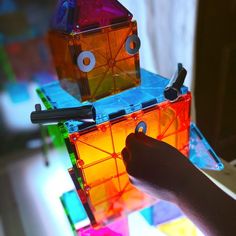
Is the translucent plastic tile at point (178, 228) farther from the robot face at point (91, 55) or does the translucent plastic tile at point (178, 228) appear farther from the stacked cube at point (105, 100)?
the robot face at point (91, 55)

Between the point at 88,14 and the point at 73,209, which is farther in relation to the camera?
the point at 73,209

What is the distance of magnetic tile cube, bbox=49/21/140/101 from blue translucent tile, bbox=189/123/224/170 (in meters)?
0.18

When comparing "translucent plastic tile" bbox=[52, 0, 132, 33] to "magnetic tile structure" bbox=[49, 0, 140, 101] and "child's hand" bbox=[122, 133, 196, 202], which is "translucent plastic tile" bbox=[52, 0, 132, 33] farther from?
"child's hand" bbox=[122, 133, 196, 202]

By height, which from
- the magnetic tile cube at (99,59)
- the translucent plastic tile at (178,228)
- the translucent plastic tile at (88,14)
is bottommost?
the translucent plastic tile at (178,228)

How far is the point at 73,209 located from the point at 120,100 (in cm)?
26

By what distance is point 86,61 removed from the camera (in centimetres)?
47

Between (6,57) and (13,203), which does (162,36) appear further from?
(13,203)

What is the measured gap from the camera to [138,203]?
566 mm

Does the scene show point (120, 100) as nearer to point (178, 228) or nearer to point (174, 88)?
point (174, 88)

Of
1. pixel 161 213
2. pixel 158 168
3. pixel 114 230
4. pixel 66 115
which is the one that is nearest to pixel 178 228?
pixel 161 213

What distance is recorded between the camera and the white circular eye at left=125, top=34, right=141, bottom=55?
1.66 feet

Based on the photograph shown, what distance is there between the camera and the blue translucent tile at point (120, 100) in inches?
18.6

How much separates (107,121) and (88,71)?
3.9 inches

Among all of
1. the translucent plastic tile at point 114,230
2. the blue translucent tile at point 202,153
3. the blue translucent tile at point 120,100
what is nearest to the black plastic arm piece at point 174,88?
the blue translucent tile at point 120,100
